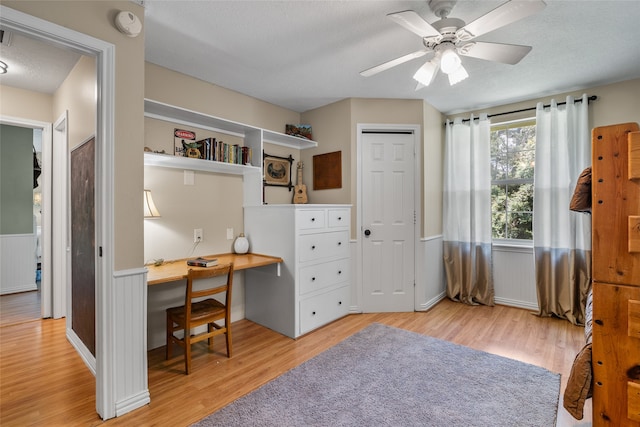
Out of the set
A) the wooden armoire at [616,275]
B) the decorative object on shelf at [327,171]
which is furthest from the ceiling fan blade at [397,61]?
the decorative object on shelf at [327,171]

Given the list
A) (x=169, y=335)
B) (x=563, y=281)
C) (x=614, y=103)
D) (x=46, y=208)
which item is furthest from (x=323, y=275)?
(x=614, y=103)

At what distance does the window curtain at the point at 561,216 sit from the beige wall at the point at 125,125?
391 centimetres

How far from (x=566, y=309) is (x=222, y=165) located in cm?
394

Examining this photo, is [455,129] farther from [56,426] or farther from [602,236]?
[56,426]

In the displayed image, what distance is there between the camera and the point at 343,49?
96.4 inches

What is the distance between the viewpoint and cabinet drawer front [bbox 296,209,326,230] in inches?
114

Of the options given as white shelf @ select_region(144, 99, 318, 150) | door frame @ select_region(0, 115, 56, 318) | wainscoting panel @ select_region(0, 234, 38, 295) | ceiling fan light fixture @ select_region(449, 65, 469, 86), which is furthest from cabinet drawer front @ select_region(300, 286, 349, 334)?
wainscoting panel @ select_region(0, 234, 38, 295)

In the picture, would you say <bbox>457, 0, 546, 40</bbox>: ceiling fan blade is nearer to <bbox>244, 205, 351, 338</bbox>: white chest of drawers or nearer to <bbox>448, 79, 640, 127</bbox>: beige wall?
<bbox>244, 205, 351, 338</bbox>: white chest of drawers

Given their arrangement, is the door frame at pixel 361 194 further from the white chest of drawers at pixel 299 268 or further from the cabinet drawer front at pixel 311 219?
the cabinet drawer front at pixel 311 219

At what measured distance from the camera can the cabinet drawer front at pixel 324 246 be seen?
297cm

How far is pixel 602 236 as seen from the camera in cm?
135

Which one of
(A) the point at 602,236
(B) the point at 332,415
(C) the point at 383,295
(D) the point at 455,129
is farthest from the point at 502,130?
(B) the point at 332,415

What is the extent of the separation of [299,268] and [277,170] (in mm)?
1360

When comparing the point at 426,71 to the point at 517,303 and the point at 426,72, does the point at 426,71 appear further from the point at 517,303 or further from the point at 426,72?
the point at 517,303
